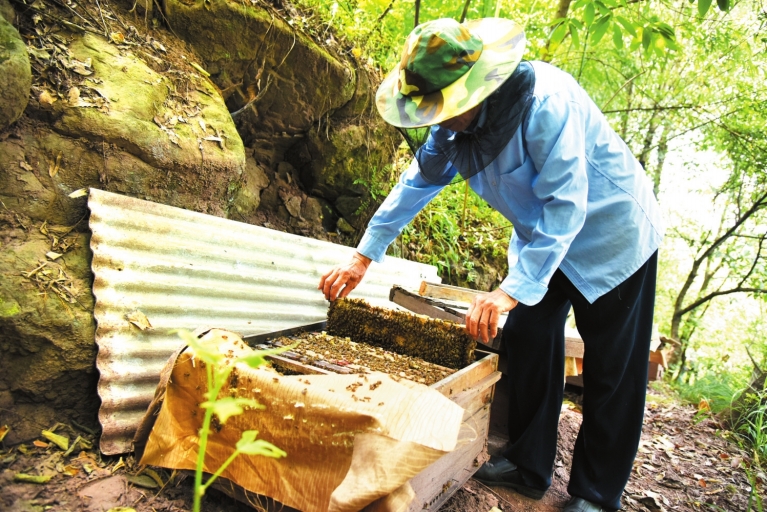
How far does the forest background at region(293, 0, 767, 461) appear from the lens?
396 cm

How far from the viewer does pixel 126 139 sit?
2.33m

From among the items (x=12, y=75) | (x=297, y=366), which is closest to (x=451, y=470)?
(x=297, y=366)

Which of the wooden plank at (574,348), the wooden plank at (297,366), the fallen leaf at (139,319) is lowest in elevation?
the fallen leaf at (139,319)

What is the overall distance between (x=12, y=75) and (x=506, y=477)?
2904 millimetres

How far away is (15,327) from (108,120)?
3.45 feet

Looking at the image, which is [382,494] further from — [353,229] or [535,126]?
[353,229]

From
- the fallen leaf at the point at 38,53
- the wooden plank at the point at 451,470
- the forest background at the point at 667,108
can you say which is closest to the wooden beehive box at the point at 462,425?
the wooden plank at the point at 451,470

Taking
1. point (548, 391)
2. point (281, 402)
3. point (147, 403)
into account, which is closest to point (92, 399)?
point (147, 403)

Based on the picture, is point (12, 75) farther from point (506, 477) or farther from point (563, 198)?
point (506, 477)

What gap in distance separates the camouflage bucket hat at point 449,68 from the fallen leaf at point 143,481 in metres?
1.63

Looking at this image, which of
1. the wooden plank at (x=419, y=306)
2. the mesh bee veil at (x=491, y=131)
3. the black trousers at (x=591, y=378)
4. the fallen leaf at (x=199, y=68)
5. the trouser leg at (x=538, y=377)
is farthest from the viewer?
the fallen leaf at (x=199, y=68)

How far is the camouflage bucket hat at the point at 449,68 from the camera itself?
5.75 ft

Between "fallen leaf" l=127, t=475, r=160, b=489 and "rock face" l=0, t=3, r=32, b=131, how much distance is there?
1.52 meters

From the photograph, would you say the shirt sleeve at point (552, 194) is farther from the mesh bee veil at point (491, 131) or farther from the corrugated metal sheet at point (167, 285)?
the corrugated metal sheet at point (167, 285)
